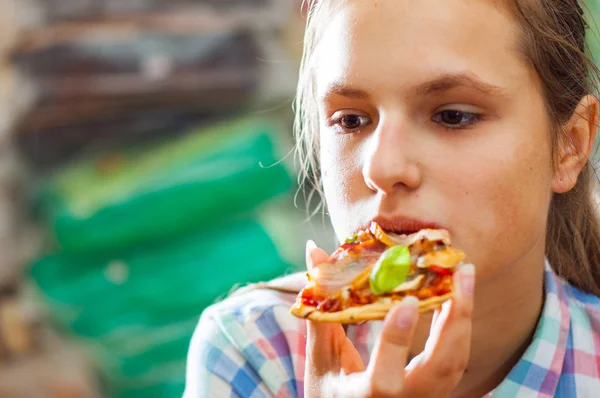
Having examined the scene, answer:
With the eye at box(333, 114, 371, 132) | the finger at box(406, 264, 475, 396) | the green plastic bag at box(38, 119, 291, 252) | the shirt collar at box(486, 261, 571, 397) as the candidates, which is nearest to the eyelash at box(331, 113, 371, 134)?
the eye at box(333, 114, 371, 132)

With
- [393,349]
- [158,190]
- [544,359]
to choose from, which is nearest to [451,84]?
[393,349]

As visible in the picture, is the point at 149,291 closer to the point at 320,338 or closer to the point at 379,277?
the point at 320,338

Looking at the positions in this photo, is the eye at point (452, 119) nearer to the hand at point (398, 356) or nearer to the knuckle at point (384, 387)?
the hand at point (398, 356)

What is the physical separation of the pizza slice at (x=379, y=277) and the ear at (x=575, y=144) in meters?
0.30

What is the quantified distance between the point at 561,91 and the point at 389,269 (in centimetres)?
46

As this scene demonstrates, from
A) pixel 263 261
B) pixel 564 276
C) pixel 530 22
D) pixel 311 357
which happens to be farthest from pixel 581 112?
pixel 263 261

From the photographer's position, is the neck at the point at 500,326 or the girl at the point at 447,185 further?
the neck at the point at 500,326

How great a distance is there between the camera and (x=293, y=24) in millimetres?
2432

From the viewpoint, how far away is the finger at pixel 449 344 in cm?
95

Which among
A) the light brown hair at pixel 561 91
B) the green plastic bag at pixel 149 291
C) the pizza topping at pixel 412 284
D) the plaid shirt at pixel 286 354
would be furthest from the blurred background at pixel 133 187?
the pizza topping at pixel 412 284

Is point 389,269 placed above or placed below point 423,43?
below

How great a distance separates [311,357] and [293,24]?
1.57m

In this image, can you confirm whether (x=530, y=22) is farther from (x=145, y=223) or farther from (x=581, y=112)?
(x=145, y=223)

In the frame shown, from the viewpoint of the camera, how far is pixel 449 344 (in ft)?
3.17
